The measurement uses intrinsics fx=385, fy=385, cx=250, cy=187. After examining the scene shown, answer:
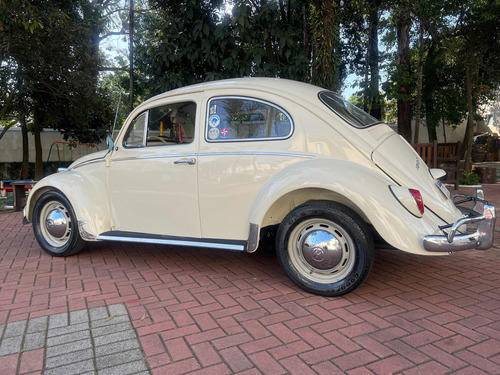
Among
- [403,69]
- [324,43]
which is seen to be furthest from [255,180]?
[403,69]

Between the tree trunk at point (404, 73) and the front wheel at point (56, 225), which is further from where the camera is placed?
the tree trunk at point (404, 73)

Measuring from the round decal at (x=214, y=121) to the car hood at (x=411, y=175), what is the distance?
155cm

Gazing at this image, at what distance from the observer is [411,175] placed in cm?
343

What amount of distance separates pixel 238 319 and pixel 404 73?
31.9ft

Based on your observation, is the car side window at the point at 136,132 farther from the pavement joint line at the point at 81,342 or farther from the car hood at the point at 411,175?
the car hood at the point at 411,175

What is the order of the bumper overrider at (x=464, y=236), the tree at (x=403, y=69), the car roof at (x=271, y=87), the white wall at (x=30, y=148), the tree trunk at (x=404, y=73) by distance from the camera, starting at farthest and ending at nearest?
the white wall at (x=30, y=148), the tree trunk at (x=404, y=73), the tree at (x=403, y=69), the car roof at (x=271, y=87), the bumper overrider at (x=464, y=236)

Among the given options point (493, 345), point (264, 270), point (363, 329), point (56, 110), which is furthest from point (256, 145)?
point (56, 110)

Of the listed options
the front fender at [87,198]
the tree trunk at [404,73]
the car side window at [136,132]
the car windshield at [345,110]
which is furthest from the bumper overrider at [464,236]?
the tree trunk at [404,73]

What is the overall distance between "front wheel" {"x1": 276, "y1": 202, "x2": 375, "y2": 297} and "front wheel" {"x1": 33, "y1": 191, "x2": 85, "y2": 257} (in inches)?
101

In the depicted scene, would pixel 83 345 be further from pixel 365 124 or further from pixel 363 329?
pixel 365 124

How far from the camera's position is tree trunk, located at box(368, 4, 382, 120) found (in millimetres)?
10258

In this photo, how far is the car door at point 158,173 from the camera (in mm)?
3912

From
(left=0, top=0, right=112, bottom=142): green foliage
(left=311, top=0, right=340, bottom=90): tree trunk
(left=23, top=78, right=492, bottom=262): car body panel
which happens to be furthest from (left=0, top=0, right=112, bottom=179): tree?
(left=311, top=0, right=340, bottom=90): tree trunk

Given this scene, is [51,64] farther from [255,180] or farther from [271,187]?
[271,187]
